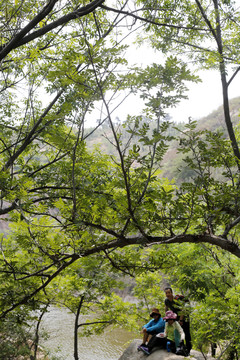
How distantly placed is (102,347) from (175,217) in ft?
45.5

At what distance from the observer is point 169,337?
5.80 meters

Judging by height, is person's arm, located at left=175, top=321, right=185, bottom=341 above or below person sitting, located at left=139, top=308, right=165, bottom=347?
below

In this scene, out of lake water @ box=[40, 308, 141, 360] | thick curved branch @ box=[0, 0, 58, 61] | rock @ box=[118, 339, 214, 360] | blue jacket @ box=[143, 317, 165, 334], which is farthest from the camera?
lake water @ box=[40, 308, 141, 360]

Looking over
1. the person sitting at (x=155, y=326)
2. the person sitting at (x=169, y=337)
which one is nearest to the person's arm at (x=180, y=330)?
the person sitting at (x=169, y=337)

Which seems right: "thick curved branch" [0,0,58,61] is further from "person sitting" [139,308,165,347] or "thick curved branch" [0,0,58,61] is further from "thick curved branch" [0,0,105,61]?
"person sitting" [139,308,165,347]

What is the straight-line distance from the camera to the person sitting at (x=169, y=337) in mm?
5530

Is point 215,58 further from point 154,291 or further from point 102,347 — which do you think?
point 102,347

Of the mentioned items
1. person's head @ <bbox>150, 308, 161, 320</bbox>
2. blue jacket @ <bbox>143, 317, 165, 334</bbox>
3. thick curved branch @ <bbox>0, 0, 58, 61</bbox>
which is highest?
thick curved branch @ <bbox>0, 0, 58, 61</bbox>

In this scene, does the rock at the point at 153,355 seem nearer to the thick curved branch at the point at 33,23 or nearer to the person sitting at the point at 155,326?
the person sitting at the point at 155,326

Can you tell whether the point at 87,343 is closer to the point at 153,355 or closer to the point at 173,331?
the point at 153,355

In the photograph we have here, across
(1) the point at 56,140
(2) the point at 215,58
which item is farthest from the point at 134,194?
(2) the point at 215,58

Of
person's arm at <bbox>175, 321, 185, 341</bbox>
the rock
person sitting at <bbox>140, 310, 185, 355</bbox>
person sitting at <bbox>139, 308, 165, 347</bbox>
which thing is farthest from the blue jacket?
person's arm at <bbox>175, 321, 185, 341</bbox>

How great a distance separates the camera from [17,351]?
653 centimetres

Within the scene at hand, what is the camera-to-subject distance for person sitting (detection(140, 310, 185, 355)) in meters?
5.53
